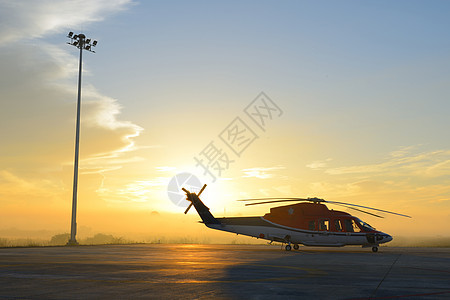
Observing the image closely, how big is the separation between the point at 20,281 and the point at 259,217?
895 inches

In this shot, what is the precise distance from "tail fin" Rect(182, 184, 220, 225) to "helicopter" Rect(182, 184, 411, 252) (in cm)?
210

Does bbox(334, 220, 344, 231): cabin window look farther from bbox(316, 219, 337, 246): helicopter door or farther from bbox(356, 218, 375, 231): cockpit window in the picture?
bbox(356, 218, 375, 231): cockpit window

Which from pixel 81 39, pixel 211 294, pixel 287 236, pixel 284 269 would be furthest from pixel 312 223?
pixel 81 39

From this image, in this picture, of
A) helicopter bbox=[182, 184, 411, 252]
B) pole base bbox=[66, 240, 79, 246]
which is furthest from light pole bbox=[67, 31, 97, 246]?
helicopter bbox=[182, 184, 411, 252]

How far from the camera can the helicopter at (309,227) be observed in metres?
33.7

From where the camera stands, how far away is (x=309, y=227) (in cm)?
3412

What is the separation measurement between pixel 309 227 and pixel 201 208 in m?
9.30

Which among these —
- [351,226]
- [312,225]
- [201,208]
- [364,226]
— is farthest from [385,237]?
[201,208]

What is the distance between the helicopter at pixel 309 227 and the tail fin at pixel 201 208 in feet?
6.90

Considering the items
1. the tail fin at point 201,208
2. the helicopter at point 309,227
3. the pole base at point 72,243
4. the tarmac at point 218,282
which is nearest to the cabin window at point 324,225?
the helicopter at point 309,227

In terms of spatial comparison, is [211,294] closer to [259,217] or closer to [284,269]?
[284,269]

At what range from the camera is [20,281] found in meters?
14.4

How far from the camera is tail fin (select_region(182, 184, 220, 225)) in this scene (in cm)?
3766

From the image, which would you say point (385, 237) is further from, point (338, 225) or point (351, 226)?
point (338, 225)
